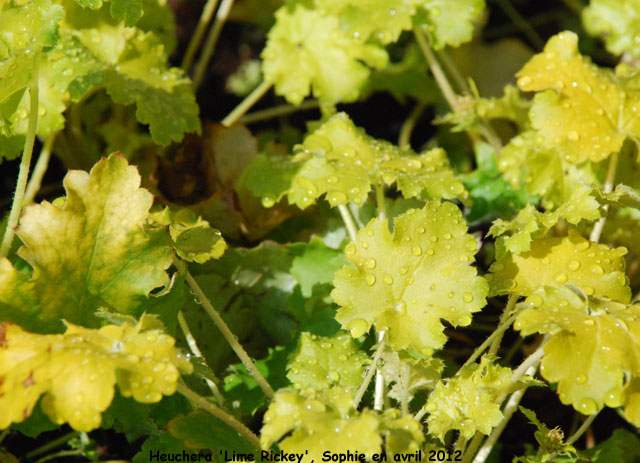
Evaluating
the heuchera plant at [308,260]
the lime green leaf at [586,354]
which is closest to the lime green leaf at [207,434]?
the heuchera plant at [308,260]

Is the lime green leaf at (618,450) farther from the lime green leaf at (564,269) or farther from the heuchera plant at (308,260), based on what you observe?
the lime green leaf at (564,269)

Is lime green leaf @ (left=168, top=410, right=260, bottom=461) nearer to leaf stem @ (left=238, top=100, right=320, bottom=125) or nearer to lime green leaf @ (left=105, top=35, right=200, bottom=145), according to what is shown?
lime green leaf @ (left=105, top=35, right=200, bottom=145)

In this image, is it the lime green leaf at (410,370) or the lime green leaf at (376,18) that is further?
the lime green leaf at (376,18)

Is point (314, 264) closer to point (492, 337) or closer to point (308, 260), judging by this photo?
point (308, 260)

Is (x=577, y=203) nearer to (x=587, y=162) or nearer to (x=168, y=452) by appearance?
(x=587, y=162)

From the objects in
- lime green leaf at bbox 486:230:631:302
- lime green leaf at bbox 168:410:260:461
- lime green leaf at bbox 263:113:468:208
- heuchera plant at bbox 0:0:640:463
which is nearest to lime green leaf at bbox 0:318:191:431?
heuchera plant at bbox 0:0:640:463

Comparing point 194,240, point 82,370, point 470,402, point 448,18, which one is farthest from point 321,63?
point 82,370

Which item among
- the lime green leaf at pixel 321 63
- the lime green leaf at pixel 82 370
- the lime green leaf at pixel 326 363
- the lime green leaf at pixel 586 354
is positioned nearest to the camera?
the lime green leaf at pixel 82 370
